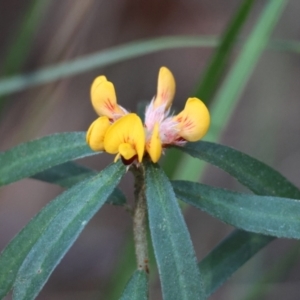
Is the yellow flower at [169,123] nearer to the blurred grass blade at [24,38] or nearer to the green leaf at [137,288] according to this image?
the green leaf at [137,288]

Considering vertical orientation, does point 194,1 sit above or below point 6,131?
above

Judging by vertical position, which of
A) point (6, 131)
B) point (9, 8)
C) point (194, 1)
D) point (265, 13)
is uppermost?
point (194, 1)

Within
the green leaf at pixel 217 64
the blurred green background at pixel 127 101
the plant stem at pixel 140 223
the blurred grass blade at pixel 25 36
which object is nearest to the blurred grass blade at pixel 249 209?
the plant stem at pixel 140 223

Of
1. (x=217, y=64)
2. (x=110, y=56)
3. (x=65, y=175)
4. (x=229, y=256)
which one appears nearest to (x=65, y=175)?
(x=65, y=175)

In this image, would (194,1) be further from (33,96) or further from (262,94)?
(33,96)

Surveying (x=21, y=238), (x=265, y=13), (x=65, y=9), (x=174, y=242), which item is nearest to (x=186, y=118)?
(x=174, y=242)

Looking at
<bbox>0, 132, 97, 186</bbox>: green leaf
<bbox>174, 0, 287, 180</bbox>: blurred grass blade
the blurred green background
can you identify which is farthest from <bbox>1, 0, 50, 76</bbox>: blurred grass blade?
<bbox>0, 132, 97, 186</bbox>: green leaf
